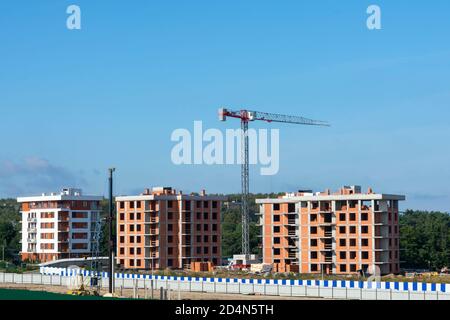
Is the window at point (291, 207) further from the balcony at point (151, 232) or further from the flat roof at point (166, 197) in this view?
the balcony at point (151, 232)

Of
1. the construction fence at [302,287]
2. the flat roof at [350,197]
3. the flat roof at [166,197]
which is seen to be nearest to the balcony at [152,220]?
the flat roof at [166,197]

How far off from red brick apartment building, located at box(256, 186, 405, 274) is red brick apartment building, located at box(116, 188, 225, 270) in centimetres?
2183

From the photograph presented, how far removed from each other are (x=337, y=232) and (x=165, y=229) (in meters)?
42.3

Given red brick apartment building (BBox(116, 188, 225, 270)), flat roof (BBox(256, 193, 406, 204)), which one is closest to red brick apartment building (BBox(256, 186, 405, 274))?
flat roof (BBox(256, 193, 406, 204))

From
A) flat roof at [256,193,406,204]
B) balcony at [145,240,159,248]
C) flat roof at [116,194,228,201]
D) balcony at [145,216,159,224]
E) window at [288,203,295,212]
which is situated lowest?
balcony at [145,240,159,248]

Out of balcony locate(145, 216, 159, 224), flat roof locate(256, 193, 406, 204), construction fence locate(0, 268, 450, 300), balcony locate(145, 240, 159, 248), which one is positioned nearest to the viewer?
construction fence locate(0, 268, 450, 300)

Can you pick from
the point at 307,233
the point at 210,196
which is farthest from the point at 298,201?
the point at 210,196

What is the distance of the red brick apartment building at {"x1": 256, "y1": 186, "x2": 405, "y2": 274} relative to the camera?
15162 cm

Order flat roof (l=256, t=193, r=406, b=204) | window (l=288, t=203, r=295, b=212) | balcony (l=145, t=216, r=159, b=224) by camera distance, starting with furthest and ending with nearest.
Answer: balcony (l=145, t=216, r=159, b=224) → window (l=288, t=203, r=295, b=212) → flat roof (l=256, t=193, r=406, b=204)

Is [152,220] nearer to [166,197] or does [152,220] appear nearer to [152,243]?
[152,243]

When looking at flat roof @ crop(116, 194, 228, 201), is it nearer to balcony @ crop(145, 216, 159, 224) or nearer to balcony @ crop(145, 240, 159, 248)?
balcony @ crop(145, 216, 159, 224)

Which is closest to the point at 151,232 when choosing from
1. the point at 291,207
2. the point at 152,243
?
the point at 152,243
